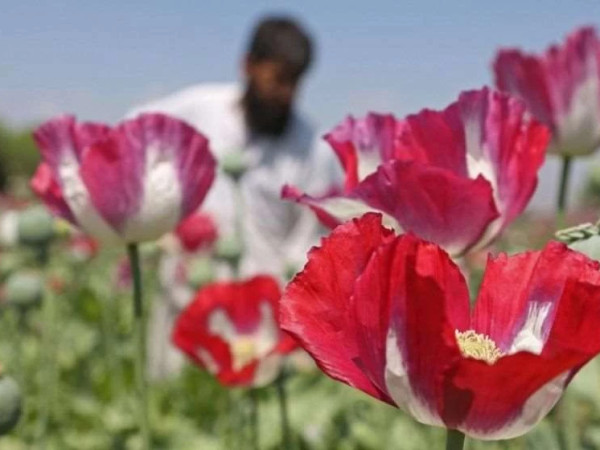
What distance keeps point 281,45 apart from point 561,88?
5.24 ft

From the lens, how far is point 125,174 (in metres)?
0.88

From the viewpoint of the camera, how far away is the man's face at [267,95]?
2.54 m

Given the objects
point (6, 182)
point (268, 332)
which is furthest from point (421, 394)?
point (6, 182)

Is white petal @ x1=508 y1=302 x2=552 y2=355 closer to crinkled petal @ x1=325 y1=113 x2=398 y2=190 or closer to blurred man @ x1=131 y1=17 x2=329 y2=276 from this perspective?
crinkled petal @ x1=325 y1=113 x2=398 y2=190

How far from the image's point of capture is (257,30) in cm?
265

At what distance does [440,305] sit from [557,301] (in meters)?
0.07

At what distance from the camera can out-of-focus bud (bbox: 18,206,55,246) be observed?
1.23 m

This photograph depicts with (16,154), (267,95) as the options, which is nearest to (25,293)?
(267,95)

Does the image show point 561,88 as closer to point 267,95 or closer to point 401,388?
point 401,388

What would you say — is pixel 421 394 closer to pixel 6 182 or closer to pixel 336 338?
pixel 336 338

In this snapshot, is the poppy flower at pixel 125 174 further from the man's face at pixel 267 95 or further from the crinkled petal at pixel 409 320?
the man's face at pixel 267 95

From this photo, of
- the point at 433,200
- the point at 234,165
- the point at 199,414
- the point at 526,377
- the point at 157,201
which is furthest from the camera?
the point at 199,414

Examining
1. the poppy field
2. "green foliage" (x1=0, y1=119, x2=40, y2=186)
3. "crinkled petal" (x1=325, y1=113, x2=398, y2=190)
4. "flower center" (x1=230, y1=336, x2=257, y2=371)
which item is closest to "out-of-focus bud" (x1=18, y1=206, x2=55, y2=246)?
the poppy field

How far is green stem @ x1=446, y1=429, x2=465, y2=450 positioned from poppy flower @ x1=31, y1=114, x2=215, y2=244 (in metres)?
0.42
